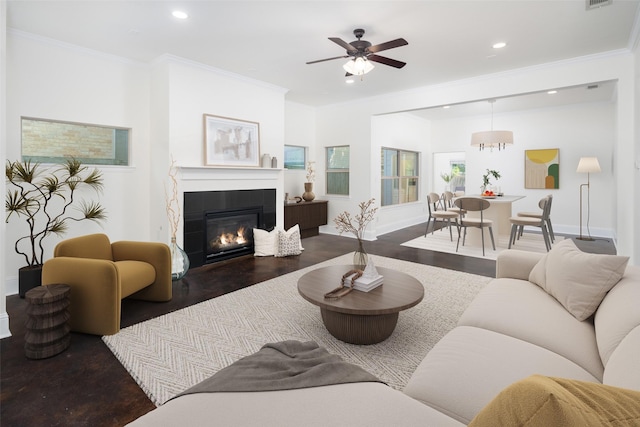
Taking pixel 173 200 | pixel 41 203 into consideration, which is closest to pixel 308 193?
pixel 173 200

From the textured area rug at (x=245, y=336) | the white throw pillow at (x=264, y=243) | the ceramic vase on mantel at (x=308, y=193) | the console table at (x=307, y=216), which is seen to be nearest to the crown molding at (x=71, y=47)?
the white throw pillow at (x=264, y=243)

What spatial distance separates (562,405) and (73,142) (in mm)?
5211

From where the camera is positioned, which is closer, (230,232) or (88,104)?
(88,104)

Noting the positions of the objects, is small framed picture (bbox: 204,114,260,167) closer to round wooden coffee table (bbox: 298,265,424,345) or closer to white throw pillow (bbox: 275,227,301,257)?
white throw pillow (bbox: 275,227,301,257)

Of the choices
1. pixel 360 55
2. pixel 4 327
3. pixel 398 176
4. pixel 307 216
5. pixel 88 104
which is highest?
pixel 360 55

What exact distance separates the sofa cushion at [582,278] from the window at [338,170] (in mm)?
5414

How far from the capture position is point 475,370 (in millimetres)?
1345

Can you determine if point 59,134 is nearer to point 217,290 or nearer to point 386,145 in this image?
point 217,290

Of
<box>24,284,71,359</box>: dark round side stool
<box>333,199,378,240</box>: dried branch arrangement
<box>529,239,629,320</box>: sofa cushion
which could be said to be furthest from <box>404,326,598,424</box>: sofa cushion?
<box>24,284,71,359</box>: dark round side stool

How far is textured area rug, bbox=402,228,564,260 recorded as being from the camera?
18.4ft

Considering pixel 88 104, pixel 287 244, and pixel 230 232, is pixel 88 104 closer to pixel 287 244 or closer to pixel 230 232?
pixel 230 232

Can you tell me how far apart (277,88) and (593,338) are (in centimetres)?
551

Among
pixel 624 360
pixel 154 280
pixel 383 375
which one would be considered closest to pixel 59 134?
pixel 154 280

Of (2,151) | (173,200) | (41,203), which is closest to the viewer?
(2,151)
